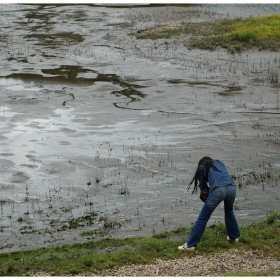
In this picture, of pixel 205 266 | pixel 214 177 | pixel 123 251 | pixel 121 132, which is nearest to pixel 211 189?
pixel 214 177

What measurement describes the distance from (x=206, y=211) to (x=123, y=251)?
5.86 feet

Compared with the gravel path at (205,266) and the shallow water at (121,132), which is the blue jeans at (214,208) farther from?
the shallow water at (121,132)

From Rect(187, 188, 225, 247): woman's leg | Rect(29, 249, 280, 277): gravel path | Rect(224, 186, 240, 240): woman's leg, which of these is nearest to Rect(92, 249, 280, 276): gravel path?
Rect(29, 249, 280, 277): gravel path

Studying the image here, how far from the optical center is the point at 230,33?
108 ft

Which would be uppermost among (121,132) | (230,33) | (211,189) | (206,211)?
(230,33)

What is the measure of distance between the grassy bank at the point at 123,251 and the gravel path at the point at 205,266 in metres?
0.21

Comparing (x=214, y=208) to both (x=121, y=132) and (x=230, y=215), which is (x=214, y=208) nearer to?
(x=230, y=215)

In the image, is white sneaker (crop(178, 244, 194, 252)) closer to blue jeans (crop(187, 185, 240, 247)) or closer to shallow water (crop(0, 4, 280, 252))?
blue jeans (crop(187, 185, 240, 247))

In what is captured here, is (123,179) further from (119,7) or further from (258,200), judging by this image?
(119,7)

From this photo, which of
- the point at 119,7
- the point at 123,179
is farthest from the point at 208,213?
the point at 119,7

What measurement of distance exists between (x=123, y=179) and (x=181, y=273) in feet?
20.7

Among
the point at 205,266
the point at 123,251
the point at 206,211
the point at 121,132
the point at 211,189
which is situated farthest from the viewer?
the point at 121,132

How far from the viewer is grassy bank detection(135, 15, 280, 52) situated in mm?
31375

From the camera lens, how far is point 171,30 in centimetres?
3566
